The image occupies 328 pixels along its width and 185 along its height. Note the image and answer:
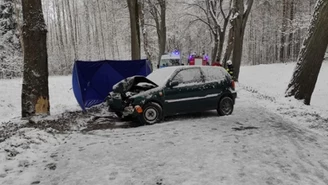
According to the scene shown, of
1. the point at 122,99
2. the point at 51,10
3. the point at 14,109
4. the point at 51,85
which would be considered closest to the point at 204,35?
the point at 51,10

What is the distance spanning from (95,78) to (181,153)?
22.6 ft

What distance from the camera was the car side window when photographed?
9.02 meters

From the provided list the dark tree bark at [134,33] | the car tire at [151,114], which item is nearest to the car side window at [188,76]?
the car tire at [151,114]

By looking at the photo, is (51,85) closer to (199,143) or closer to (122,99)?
(122,99)

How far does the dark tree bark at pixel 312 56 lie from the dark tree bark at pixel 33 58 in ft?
29.0

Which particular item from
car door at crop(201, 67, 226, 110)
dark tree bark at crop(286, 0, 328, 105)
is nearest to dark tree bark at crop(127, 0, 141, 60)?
car door at crop(201, 67, 226, 110)

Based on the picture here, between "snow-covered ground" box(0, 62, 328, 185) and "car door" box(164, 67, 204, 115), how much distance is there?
0.40m

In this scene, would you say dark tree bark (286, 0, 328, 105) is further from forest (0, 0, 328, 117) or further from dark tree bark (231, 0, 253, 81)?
dark tree bark (231, 0, 253, 81)

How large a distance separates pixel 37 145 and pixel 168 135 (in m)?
2.80

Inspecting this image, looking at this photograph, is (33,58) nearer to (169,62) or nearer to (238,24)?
(238,24)

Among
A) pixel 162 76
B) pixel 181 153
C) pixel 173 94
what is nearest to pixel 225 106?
pixel 173 94

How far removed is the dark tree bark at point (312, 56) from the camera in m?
10.6

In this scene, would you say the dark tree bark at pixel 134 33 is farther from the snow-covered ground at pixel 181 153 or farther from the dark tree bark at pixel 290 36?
the dark tree bark at pixel 290 36

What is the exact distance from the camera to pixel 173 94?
8.80m
